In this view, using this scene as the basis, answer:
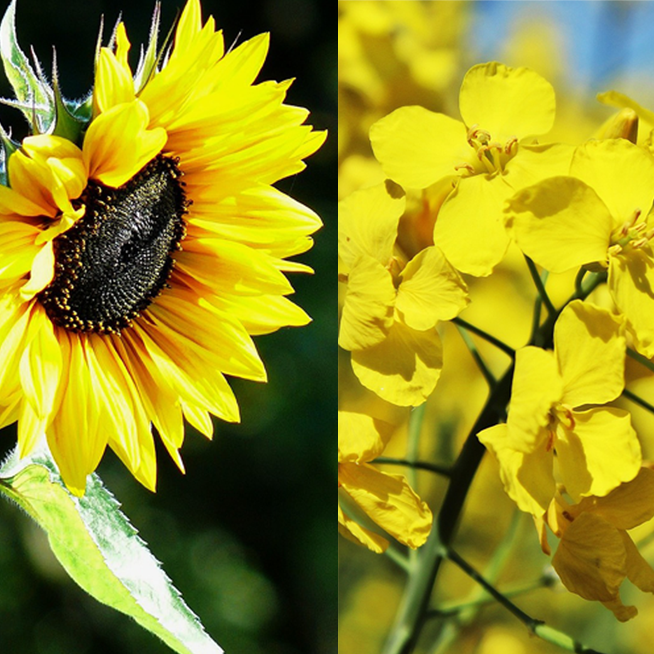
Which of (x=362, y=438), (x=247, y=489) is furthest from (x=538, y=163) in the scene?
(x=247, y=489)

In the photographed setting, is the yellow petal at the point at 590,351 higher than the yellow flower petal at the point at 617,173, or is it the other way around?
the yellow flower petal at the point at 617,173

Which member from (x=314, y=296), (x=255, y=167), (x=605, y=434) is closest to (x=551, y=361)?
(x=605, y=434)

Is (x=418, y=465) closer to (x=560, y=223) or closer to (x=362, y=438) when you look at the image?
(x=362, y=438)

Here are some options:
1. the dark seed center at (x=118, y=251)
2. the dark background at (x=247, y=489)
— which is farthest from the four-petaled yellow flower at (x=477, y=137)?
the dark background at (x=247, y=489)

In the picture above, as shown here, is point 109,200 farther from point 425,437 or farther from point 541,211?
point 425,437

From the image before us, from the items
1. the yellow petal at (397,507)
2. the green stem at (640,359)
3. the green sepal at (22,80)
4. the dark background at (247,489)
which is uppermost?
the green sepal at (22,80)

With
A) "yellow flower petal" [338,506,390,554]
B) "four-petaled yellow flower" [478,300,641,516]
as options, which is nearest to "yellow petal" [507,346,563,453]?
"four-petaled yellow flower" [478,300,641,516]

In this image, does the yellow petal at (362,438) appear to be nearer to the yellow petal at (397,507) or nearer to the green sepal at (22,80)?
the yellow petal at (397,507)
